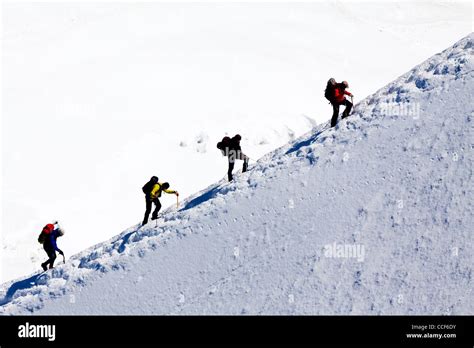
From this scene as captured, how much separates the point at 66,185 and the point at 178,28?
18.3 meters

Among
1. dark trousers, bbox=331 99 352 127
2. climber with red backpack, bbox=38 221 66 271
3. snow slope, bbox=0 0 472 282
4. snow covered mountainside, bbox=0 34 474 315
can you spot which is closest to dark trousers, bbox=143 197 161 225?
snow covered mountainside, bbox=0 34 474 315

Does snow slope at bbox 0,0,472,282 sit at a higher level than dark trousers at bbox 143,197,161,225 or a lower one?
higher

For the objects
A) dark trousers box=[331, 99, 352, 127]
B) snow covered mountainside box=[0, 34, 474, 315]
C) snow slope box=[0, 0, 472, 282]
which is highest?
snow slope box=[0, 0, 472, 282]

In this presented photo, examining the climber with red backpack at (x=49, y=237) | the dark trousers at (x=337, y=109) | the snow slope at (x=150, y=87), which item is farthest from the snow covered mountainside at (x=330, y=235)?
the snow slope at (x=150, y=87)

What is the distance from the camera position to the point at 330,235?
20.3 m

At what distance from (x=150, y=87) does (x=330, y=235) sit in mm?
28198

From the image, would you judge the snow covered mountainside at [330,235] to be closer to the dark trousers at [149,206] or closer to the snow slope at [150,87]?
the dark trousers at [149,206]

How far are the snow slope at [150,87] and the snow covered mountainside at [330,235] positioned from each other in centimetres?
1383

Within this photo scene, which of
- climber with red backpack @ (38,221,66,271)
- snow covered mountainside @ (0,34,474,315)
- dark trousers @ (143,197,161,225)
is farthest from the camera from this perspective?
dark trousers @ (143,197,161,225)

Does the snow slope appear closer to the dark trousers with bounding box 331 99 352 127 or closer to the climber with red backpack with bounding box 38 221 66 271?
the climber with red backpack with bounding box 38 221 66 271

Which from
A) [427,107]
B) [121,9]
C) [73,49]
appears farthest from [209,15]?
[427,107]

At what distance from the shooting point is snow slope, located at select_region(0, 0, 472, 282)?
3850 centimetres

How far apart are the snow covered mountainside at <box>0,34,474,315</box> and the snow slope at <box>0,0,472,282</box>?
13.8m

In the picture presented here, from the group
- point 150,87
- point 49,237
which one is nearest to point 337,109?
point 49,237
